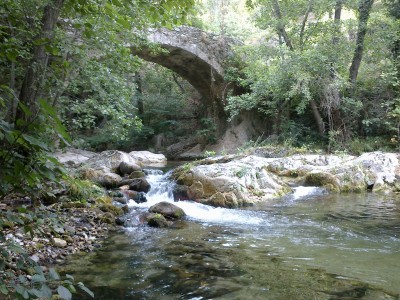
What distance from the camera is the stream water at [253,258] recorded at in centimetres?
310

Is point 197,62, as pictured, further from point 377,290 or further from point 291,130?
point 377,290

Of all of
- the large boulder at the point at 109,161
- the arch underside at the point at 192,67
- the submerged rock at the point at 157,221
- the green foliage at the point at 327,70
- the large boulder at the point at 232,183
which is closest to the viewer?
the submerged rock at the point at 157,221

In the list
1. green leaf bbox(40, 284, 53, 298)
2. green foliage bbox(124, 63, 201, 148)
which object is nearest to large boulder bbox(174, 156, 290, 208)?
green leaf bbox(40, 284, 53, 298)

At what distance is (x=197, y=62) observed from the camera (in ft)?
49.0

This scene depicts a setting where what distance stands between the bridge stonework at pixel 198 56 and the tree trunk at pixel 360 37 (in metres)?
5.02

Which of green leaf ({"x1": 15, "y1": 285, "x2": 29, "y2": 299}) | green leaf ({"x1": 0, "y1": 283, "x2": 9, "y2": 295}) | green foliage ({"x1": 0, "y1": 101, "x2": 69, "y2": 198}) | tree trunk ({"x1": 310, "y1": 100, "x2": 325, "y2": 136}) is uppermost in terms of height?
tree trunk ({"x1": 310, "y1": 100, "x2": 325, "y2": 136})

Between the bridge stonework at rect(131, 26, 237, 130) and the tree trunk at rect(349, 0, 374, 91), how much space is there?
502 cm

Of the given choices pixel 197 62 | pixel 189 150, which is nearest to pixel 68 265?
pixel 197 62

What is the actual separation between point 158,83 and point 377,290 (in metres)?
17.5

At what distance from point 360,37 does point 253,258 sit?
37.9 ft

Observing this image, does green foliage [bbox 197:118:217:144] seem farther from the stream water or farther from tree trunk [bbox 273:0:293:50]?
the stream water

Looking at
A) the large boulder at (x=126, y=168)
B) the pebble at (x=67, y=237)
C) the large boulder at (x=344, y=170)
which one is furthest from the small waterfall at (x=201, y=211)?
the large boulder at (x=344, y=170)

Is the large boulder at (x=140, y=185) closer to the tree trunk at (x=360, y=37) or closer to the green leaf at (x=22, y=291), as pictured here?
the green leaf at (x=22, y=291)

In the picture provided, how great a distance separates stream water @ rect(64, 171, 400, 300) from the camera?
3.10 meters
